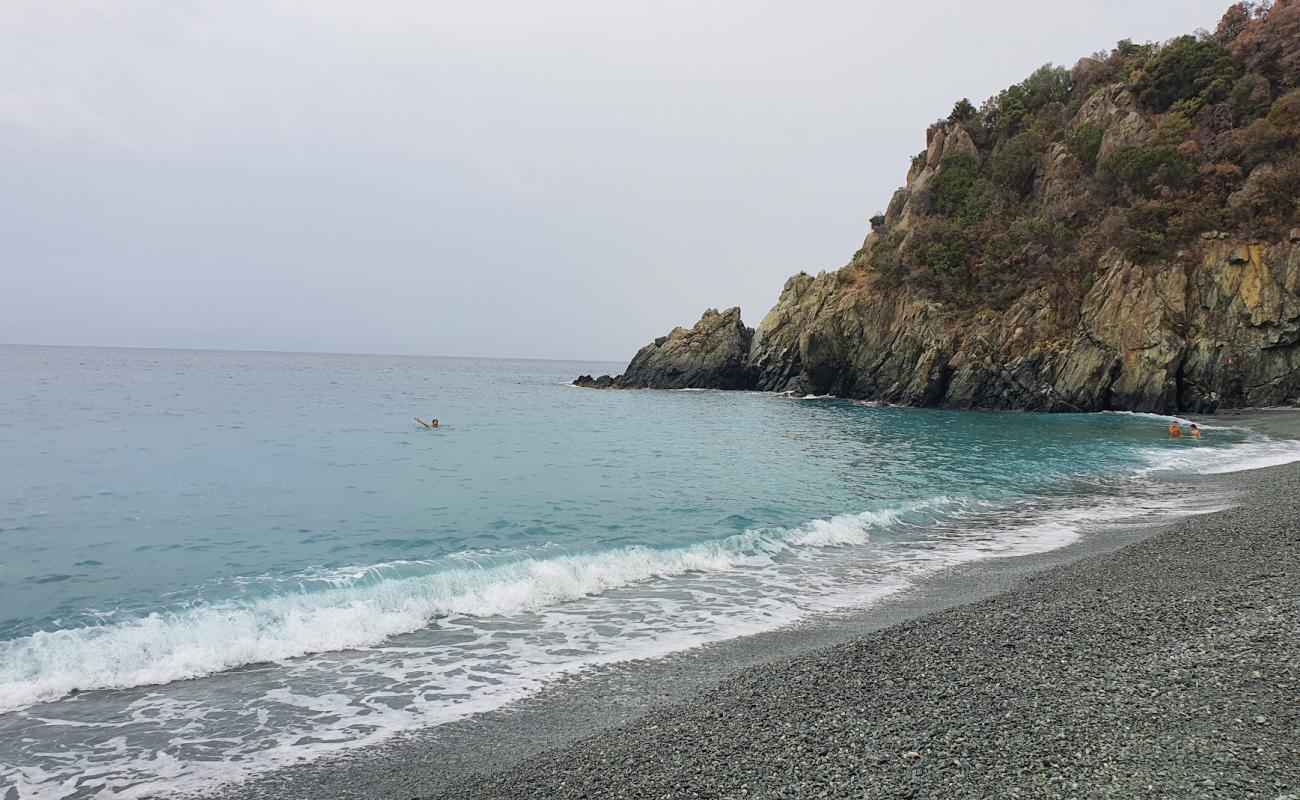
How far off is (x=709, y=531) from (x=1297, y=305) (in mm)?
48442

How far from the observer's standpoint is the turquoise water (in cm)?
768

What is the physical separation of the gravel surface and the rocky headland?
152ft

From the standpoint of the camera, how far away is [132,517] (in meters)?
17.1

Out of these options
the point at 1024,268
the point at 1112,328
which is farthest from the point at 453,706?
the point at 1024,268

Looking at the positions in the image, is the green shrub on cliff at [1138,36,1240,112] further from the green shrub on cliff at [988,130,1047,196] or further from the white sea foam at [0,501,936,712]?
the white sea foam at [0,501,936,712]

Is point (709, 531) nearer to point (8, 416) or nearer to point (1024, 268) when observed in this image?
point (8, 416)

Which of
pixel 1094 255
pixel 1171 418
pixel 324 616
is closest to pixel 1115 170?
pixel 1094 255

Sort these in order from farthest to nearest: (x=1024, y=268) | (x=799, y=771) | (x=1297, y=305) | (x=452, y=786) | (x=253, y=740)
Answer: (x=1024, y=268)
(x=1297, y=305)
(x=253, y=740)
(x=452, y=786)
(x=799, y=771)

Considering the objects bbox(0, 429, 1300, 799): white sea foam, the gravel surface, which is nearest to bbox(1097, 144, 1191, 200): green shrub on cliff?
bbox(0, 429, 1300, 799): white sea foam

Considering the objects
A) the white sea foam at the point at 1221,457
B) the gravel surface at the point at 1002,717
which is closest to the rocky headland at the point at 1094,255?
the white sea foam at the point at 1221,457

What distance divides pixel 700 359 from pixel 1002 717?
74096 millimetres

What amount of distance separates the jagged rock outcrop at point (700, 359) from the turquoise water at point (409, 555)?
146ft

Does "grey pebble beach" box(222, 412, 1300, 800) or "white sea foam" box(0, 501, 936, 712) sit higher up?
"grey pebble beach" box(222, 412, 1300, 800)

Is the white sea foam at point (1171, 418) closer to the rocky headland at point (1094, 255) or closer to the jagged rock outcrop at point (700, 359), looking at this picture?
the rocky headland at point (1094, 255)
